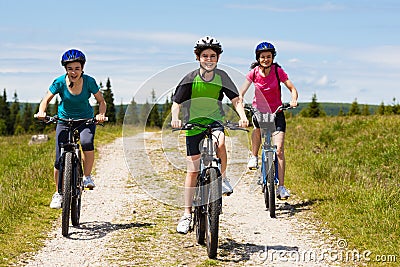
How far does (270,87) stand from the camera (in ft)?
29.1

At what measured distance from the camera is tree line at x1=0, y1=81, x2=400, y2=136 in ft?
22.5

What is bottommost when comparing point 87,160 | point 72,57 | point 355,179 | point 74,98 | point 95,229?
point 95,229

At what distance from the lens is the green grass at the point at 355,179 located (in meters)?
6.98

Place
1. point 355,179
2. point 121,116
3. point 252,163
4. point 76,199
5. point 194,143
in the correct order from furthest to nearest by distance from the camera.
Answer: point 121,116 < point 355,179 < point 252,163 < point 76,199 < point 194,143

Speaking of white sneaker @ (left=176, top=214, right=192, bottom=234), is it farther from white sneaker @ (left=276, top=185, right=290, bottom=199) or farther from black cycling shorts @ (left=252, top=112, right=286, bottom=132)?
black cycling shorts @ (left=252, top=112, right=286, bottom=132)

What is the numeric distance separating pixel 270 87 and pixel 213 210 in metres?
3.41

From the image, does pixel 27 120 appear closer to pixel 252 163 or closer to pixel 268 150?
pixel 252 163

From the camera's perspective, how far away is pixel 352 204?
8.28 metres

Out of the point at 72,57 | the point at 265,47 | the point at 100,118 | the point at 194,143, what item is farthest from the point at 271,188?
the point at 72,57

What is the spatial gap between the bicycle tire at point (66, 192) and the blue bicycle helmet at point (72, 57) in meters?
1.28

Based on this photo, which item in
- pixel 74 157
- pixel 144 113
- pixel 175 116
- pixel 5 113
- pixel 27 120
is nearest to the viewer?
pixel 175 116

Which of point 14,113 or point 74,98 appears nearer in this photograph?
point 74,98

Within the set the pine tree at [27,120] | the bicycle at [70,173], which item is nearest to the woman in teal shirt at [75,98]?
the bicycle at [70,173]

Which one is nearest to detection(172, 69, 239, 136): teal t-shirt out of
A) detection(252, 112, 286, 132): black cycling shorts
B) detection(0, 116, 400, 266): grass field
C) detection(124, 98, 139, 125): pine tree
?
detection(124, 98, 139, 125): pine tree
